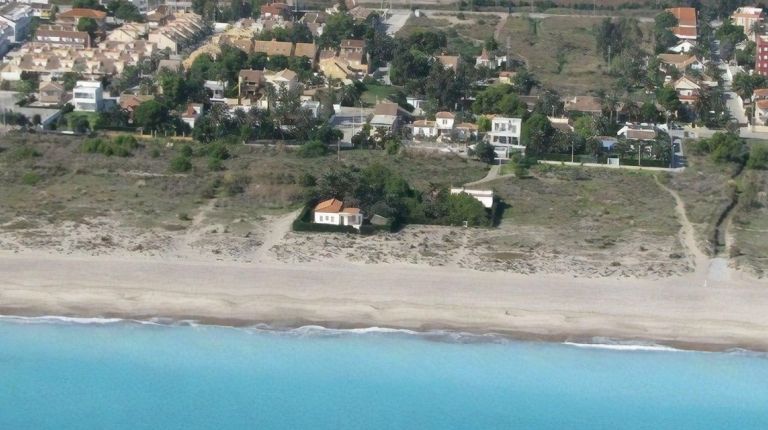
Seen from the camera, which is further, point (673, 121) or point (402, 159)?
point (673, 121)

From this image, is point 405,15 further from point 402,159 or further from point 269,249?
point 269,249

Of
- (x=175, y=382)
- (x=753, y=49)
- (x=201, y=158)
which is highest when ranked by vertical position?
(x=753, y=49)

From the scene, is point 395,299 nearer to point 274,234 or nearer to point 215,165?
point 274,234

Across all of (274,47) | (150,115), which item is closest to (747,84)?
(274,47)

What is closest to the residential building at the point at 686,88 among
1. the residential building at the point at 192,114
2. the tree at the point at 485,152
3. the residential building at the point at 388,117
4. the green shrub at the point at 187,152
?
the residential building at the point at 388,117

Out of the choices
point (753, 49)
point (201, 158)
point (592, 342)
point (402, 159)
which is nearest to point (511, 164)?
point (402, 159)

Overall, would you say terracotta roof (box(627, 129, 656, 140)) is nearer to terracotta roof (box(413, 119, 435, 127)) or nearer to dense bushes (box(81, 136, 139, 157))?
terracotta roof (box(413, 119, 435, 127))

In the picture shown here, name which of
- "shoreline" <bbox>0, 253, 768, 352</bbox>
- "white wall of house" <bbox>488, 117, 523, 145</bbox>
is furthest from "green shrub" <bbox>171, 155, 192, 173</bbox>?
"white wall of house" <bbox>488, 117, 523, 145</bbox>
